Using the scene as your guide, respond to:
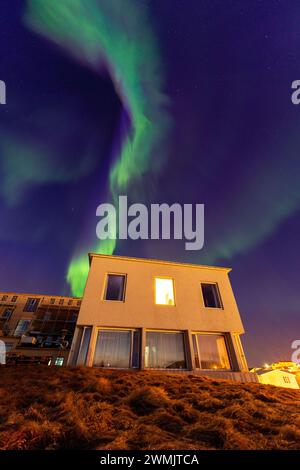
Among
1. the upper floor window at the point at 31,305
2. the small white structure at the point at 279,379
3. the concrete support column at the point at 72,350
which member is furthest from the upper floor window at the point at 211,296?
the upper floor window at the point at 31,305

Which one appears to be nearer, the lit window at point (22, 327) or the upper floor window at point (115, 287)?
the upper floor window at point (115, 287)

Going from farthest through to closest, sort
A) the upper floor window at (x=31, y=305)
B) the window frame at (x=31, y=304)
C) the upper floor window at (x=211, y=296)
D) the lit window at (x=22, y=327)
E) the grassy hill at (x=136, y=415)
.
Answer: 1. the upper floor window at (x=31, y=305)
2. the window frame at (x=31, y=304)
3. the lit window at (x=22, y=327)
4. the upper floor window at (x=211, y=296)
5. the grassy hill at (x=136, y=415)

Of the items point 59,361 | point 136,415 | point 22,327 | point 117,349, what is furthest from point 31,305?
point 136,415

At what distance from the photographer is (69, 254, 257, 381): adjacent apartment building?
35.7 ft

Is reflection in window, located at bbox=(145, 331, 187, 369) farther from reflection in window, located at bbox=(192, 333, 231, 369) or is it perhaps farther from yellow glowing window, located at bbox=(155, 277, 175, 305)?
yellow glowing window, located at bbox=(155, 277, 175, 305)

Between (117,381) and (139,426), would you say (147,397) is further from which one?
(117,381)

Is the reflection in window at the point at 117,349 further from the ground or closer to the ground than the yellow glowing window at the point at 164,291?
closer to the ground

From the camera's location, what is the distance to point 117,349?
10.9 meters

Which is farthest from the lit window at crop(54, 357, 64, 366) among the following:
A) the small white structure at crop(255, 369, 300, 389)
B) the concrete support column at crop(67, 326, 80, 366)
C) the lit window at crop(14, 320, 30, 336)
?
the small white structure at crop(255, 369, 300, 389)

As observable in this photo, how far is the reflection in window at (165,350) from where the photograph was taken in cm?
1091

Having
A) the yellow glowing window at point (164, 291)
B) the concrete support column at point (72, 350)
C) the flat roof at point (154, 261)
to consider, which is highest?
the flat roof at point (154, 261)

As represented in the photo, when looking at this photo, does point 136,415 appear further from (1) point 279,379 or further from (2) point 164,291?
(1) point 279,379

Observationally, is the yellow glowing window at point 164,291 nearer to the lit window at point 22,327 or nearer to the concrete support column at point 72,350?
the concrete support column at point 72,350

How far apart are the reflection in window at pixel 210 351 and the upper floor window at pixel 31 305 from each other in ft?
120
